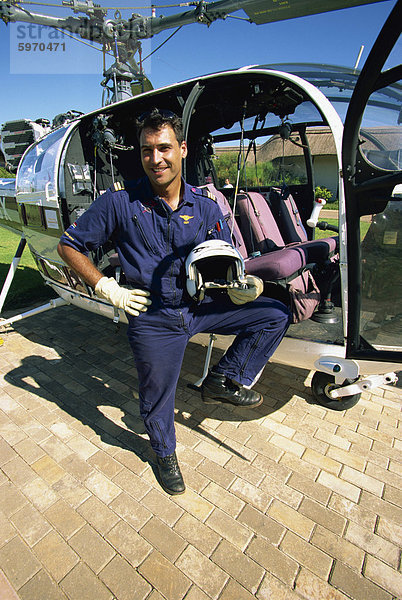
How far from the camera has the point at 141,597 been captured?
143 centimetres

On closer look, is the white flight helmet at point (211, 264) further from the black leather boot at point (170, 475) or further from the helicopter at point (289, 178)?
the black leather boot at point (170, 475)

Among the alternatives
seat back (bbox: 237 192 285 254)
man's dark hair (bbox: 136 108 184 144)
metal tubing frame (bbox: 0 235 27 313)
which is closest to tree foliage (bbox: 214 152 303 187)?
seat back (bbox: 237 192 285 254)

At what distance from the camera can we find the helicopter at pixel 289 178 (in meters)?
1.77

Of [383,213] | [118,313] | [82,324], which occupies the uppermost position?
[383,213]

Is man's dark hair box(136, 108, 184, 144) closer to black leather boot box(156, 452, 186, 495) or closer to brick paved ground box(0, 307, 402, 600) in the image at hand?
brick paved ground box(0, 307, 402, 600)

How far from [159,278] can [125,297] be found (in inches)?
9.1

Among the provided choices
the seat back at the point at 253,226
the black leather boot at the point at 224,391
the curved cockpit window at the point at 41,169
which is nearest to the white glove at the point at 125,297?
the black leather boot at the point at 224,391

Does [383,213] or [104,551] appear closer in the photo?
[104,551]

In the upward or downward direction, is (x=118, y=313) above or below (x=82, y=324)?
above

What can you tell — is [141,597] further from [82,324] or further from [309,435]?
[82,324]

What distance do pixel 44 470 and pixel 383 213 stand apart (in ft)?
8.57

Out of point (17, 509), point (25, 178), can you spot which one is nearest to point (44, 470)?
point (17, 509)

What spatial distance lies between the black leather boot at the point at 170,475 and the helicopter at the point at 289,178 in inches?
29.8

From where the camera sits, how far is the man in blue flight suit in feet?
6.32
